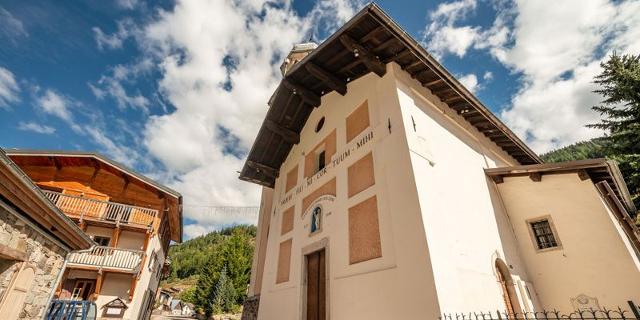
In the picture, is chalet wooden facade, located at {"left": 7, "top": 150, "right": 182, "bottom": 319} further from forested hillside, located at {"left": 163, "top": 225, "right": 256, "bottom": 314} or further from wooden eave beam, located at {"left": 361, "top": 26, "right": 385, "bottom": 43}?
forested hillside, located at {"left": 163, "top": 225, "right": 256, "bottom": 314}

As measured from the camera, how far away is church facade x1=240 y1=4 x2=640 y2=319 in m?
6.10

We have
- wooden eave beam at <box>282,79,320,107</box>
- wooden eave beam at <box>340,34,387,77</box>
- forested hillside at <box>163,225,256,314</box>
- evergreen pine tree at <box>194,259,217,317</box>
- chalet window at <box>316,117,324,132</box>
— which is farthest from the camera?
evergreen pine tree at <box>194,259,217,317</box>

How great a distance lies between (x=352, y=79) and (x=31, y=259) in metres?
9.55

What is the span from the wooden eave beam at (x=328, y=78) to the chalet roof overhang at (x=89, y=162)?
1253 centimetres

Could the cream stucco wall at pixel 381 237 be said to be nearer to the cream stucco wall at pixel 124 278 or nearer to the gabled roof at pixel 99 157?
the cream stucco wall at pixel 124 278

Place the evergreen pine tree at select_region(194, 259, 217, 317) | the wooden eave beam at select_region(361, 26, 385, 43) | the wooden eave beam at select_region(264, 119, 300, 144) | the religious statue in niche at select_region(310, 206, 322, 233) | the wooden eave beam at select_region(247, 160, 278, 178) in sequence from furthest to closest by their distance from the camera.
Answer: the evergreen pine tree at select_region(194, 259, 217, 317) < the wooden eave beam at select_region(247, 160, 278, 178) < the wooden eave beam at select_region(264, 119, 300, 144) < the religious statue in niche at select_region(310, 206, 322, 233) < the wooden eave beam at select_region(361, 26, 385, 43)

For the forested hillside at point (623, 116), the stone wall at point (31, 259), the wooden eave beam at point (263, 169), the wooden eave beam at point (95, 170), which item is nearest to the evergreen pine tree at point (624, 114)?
the forested hillside at point (623, 116)

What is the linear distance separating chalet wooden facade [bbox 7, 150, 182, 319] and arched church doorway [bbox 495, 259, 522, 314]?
1612 cm

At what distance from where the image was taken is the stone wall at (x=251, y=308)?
1159cm

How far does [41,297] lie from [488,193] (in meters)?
11.5

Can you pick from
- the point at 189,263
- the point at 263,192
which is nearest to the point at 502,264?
the point at 263,192

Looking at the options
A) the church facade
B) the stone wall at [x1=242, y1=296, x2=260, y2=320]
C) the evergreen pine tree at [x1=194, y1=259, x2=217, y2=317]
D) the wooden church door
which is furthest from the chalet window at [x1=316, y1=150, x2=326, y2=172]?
the evergreen pine tree at [x1=194, y1=259, x2=217, y2=317]

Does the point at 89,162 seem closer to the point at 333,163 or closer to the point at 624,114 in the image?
the point at 333,163

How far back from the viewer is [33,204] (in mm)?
4766
